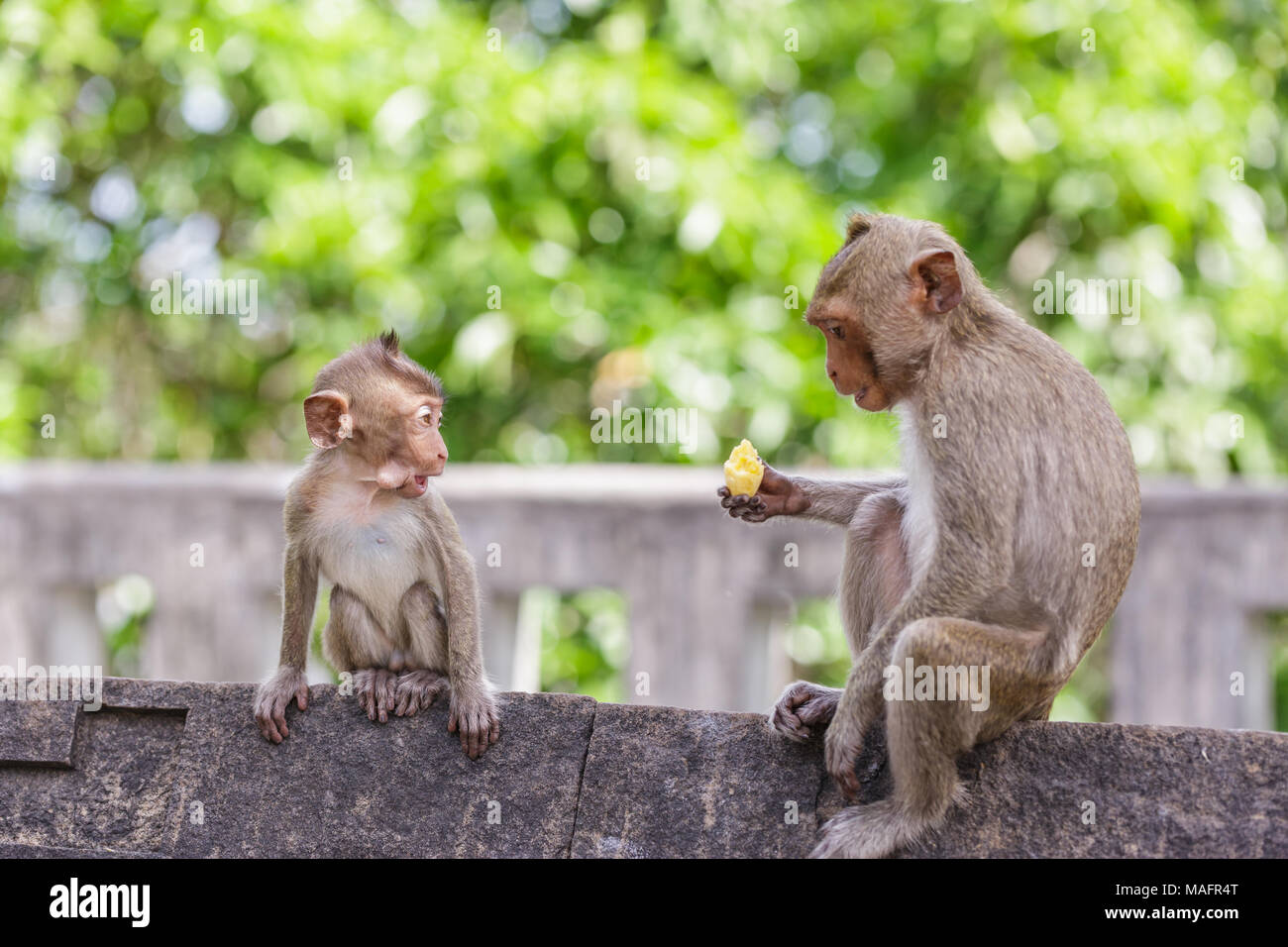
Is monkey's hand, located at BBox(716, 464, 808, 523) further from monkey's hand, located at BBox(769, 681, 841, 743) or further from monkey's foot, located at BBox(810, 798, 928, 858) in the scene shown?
monkey's foot, located at BBox(810, 798, 928, 858)

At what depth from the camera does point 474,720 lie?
516cm

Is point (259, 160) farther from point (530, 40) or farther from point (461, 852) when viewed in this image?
point (461, 852)

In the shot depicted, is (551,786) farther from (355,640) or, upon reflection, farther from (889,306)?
(889,306)

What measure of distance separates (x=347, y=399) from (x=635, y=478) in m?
3.39

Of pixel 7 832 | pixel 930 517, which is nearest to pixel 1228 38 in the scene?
pixel 930 517

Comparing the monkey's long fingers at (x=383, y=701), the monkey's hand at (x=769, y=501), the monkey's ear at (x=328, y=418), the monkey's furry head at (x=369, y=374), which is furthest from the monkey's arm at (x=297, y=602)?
the monkey's hand at (x=769, y=501)

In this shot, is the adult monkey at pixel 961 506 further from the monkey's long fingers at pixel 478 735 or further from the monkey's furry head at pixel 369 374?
the monkey's furry head at pixel 369 374

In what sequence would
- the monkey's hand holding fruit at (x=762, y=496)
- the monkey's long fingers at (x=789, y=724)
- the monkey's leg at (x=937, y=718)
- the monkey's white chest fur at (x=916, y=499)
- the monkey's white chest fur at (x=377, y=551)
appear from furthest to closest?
the monkey's white chest fur at (x=377, y=551)
the monkey's hand holding fruit at (x=762, y=496)
the monkey's long fingers at (x=789, y=724)
the monkey's white chest fur at (x=916, y=499)
the monkey's leg at (x=937, y=718)

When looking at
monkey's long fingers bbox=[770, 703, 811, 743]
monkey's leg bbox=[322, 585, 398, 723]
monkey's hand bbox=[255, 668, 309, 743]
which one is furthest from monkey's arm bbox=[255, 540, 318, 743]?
monkey's long fingers bbox=[770, 703, 811, 743]

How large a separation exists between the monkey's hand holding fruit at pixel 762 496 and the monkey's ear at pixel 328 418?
4.59 feet

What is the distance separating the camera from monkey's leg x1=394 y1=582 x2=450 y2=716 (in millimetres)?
5473

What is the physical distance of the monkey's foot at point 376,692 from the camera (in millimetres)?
5328

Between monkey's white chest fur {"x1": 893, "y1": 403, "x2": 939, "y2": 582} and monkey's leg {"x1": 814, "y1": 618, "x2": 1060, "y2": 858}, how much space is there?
32 centimetres

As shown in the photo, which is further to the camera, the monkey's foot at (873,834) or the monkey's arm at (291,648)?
the monkey's arm at (291,648)
